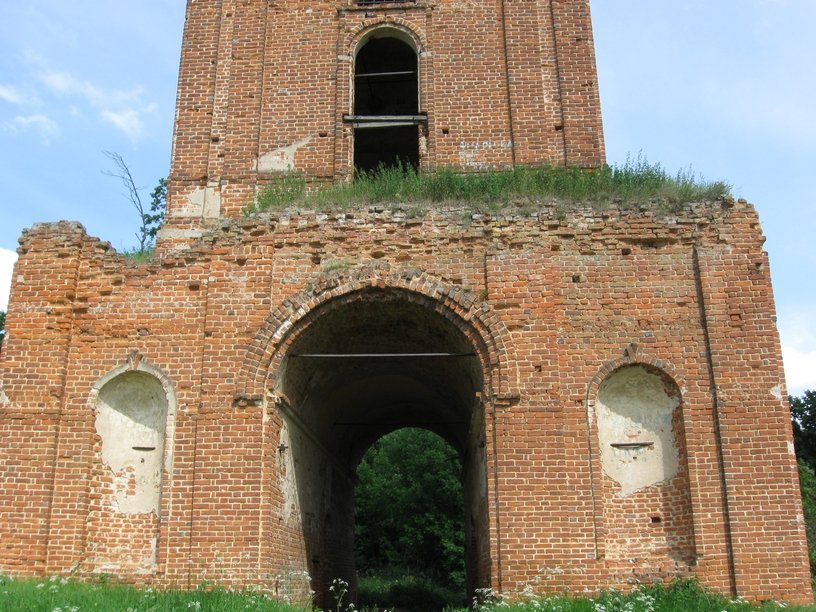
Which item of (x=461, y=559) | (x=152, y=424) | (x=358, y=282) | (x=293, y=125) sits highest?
(x=293, y=125)

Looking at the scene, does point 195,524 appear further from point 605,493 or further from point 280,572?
point 605,493

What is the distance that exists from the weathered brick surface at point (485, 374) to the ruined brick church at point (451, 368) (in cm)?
3

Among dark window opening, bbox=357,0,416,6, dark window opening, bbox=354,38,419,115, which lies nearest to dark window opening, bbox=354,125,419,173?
dark window opening, bbox=354,38,419,115

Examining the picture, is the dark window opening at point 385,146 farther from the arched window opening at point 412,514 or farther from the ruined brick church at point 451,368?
the arched window opening at point 412,514

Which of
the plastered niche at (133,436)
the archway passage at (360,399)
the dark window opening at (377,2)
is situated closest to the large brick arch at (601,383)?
the archway passage at (360,399)

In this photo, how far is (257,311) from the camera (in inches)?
390

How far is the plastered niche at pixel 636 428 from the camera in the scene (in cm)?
927

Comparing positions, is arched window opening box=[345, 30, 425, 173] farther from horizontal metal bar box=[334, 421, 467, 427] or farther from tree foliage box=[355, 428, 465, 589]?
tree foliage box=[355, 428, 465, 589]

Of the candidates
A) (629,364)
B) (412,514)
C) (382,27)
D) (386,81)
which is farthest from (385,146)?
(412,514)

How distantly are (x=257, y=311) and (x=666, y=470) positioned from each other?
17.4 feet

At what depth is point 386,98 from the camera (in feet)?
52.2

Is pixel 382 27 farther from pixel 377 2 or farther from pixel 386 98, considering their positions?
pixel 386 98

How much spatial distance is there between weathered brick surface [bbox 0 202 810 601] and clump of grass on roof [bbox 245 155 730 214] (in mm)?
372

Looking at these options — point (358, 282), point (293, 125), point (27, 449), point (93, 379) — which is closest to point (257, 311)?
point (358, 282)
